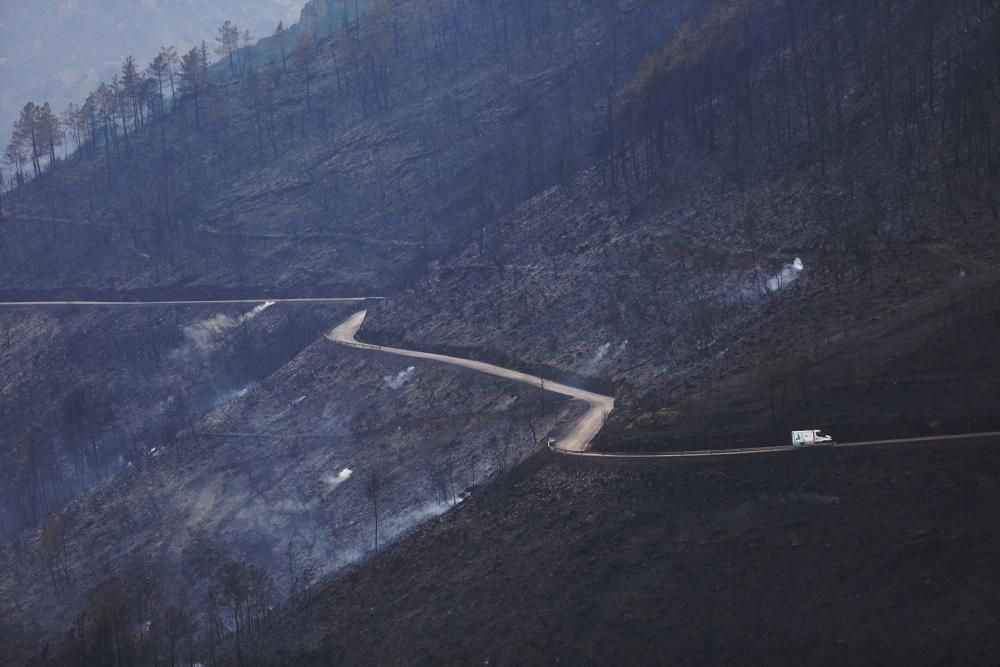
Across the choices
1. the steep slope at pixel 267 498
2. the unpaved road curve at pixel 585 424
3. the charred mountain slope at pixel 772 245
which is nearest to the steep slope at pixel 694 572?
the unpaved road curve at pixel 585 424

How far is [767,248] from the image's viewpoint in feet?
255

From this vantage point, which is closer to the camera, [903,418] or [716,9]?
[903,418]

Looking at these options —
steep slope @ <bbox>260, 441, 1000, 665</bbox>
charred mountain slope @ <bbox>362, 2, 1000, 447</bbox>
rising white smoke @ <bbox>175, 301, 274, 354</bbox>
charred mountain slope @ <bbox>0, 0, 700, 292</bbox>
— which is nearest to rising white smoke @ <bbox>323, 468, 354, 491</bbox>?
charred mountain slope @ <bbox>362, 2, 1000, 447</bbox>

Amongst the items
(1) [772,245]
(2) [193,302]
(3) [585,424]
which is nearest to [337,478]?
(3) [585,424]

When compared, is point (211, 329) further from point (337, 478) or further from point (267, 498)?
point (337, 478)

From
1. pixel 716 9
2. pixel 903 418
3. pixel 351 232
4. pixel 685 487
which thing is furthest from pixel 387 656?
pixel 716 9

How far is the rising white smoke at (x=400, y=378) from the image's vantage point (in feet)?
276

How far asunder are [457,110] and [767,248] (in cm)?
5890

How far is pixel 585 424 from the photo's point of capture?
65.2m

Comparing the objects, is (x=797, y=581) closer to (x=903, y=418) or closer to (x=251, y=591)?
(x=903, y=418)

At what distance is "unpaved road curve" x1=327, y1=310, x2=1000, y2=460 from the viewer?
166ft

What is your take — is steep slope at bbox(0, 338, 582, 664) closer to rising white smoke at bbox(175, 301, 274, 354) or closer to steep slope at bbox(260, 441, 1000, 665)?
steep slope at bbox(260, 441, 1000, 665)

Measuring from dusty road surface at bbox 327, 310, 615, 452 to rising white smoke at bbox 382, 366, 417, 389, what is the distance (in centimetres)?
195

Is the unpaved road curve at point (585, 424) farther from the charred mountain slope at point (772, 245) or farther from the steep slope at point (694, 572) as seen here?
the charred mountain slope at point (772, 245)
